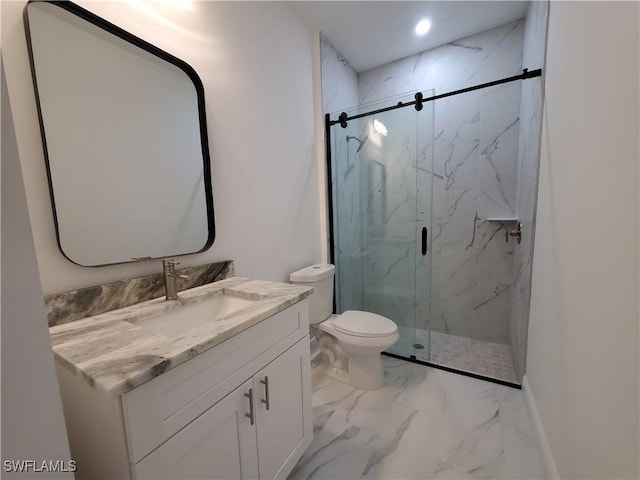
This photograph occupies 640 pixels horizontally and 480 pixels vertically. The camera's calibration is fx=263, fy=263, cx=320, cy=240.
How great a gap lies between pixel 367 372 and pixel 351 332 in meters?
0.33

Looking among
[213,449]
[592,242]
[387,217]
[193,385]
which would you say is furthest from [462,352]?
[193,385]

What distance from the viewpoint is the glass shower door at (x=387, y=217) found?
208cm

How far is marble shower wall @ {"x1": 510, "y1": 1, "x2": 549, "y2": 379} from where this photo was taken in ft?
4.73

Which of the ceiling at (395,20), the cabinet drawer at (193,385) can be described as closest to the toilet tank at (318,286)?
the cabinet drawer at (193,385)

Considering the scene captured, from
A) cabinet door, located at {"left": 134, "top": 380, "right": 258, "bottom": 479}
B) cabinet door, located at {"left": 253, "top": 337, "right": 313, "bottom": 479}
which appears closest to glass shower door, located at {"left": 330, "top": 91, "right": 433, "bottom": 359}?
cabinet door, located at {"left": 253, "top": 337, "right": 313, "bottom": 479}

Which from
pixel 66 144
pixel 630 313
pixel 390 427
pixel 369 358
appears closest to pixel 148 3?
pixel 66 144

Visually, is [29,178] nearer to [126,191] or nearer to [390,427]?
[126,191]

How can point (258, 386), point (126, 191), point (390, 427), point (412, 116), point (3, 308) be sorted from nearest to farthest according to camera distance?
point (3, 308), point (258, 386), point (126, 191), point (390, 427), point (412, 116)

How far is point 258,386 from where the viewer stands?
914mm

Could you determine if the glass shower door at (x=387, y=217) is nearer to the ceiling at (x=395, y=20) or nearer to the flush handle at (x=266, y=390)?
the ceiling at (x=395, y=20)

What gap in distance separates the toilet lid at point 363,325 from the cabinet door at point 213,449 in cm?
91

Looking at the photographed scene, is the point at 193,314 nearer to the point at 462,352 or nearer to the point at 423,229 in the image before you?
the point at 423,229

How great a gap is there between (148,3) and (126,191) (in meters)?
0.77

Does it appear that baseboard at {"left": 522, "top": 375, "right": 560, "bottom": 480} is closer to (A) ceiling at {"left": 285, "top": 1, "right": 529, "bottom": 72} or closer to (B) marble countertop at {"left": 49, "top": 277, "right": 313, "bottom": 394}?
(B) marble countertop at {"left": 49, "top": 277, "right": 313, "bottom": 394}
